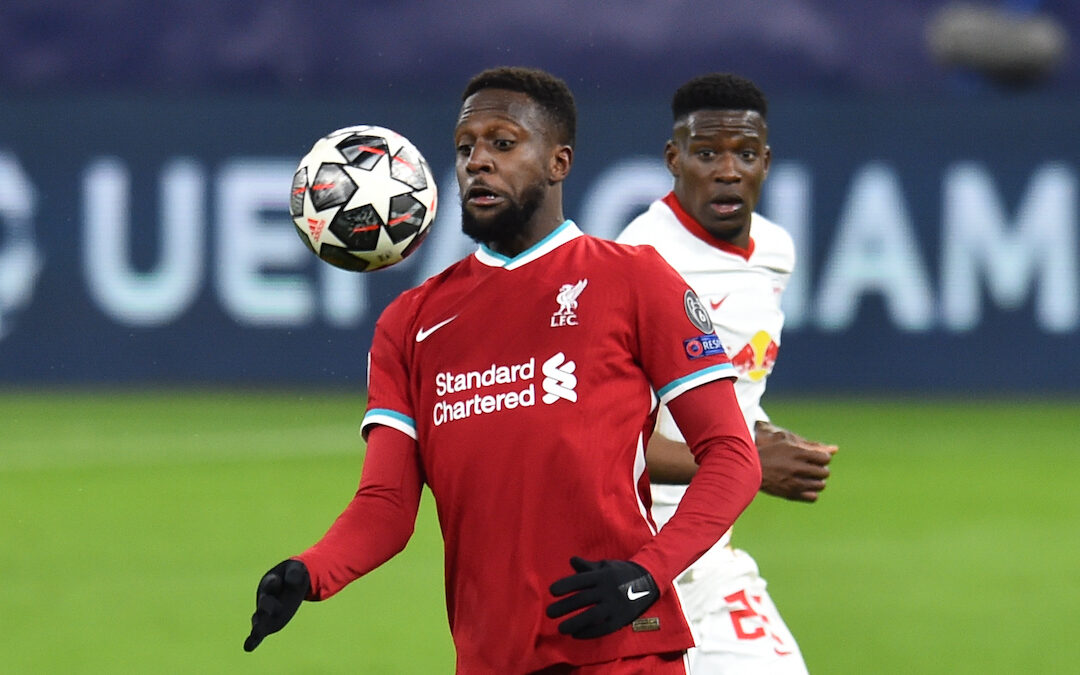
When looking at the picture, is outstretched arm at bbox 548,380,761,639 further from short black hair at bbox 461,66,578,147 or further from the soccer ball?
the soccer ball

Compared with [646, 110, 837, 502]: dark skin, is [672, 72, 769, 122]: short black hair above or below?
above

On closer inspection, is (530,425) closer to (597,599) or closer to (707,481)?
(707,481)

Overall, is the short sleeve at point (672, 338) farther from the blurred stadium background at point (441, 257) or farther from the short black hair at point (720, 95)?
the blurred stadium background at point (441, 257)

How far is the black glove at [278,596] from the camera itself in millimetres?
3875

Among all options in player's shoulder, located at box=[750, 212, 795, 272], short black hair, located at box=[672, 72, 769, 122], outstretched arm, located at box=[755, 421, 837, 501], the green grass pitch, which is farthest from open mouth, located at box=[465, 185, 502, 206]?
the green grass pitch

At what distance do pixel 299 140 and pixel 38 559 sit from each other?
6.54m

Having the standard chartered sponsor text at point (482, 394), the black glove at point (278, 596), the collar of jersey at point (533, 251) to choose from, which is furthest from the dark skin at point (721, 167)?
the black glove at point (278, 596)

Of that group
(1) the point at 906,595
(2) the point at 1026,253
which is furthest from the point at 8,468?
(2) the point at 1026,253

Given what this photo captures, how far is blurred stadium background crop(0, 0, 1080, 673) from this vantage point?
11336 mm

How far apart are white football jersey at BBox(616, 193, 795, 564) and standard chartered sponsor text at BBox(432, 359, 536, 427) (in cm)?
141

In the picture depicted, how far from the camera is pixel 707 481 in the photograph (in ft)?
12.8

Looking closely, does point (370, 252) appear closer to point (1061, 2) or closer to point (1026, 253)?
point (1026, 253)

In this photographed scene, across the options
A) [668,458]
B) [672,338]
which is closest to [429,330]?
[672,338]

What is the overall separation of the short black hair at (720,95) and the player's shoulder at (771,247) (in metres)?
0.36
